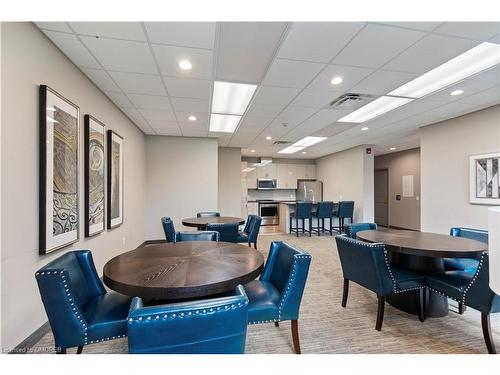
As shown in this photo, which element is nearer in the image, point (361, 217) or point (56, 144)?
point (56, 144)

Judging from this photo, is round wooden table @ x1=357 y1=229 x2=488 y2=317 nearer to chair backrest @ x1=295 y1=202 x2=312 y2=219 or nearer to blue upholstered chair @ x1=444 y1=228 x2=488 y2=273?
blue upholstered chair @ x1=444 y1=228 x2=488 y2=273

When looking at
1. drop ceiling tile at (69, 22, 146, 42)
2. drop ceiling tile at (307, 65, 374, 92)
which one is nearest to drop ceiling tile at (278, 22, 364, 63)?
drop ceiling tile at (307, 65, 374, 92)

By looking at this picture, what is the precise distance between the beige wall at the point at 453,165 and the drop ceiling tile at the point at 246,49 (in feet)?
12.3

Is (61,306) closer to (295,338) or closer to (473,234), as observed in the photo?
(295,338)

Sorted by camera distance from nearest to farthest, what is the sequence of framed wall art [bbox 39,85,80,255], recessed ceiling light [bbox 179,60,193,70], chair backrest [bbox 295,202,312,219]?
framed wall art [bbox 39,85,80,255] → recessed ceiling light [bbox 179,60,193,70] → chair backrest [bbox 295,202,312,219]

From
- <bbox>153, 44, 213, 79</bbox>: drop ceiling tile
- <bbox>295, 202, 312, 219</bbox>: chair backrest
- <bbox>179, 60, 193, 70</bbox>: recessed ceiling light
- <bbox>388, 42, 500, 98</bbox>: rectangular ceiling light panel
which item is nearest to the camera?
<bbox>153, 44, 213, 79</bbox>: drop ceiling tile

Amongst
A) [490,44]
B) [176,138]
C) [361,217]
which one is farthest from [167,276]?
[361,217]

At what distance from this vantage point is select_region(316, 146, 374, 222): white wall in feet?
22.7

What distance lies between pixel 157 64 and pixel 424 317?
3.71 metres

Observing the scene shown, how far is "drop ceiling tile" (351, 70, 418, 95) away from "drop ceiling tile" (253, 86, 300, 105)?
2.66 ft

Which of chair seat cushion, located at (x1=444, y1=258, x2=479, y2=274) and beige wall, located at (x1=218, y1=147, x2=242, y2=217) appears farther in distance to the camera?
beige wall, located at (x1=218, y1=147, x2=242, y2=217)

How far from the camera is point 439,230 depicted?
4.53 meters

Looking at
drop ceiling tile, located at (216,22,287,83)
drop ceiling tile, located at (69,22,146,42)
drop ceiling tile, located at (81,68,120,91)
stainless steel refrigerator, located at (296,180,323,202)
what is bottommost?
stainless steel refrigerator, located at (296,180,323,202)
